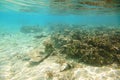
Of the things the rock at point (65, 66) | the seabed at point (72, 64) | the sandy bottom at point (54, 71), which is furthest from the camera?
the rock at point (65, 66)

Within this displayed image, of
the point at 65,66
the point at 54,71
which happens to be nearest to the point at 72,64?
the point at 65,66

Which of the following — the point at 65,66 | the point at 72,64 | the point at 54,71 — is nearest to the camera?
the point at 54,71

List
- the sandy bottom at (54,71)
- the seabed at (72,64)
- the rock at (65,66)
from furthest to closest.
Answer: the rock at (65,66)
the seabed at (72,64)
the sandy bottom at (54,71)

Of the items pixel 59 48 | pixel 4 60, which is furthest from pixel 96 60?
pixel 4 60

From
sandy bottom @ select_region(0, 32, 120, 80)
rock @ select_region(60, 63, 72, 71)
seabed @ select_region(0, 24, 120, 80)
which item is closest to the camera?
sandy bottom @ select_region(0, 32, 120, 80)

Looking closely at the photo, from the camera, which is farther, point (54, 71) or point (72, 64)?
point (72, 64)

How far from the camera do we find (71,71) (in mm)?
8852

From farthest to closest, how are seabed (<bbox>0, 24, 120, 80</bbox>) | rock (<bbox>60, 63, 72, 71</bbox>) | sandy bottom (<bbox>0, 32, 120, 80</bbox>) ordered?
rock (<bbox>60, 63, 72, 71</bbox>), seabed (<bbox>0, 24, 120, 80</bbox>), sandy bottom (<bbox>0, 32, 120, 80</bbox>)

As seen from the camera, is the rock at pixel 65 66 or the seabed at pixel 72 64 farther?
the rock at pixel 65 66

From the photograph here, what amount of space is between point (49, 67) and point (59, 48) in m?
3.08

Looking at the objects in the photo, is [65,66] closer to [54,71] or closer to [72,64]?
[72,64]

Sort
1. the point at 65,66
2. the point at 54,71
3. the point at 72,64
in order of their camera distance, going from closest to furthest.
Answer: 1. the point at 54,71
2. the point at 65,66
3. the point at 72,64

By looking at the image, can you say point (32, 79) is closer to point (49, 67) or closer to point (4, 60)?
point (49, 67)

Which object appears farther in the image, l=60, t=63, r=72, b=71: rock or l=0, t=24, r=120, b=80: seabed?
l=60, t=63, r=72, b=71: rock
